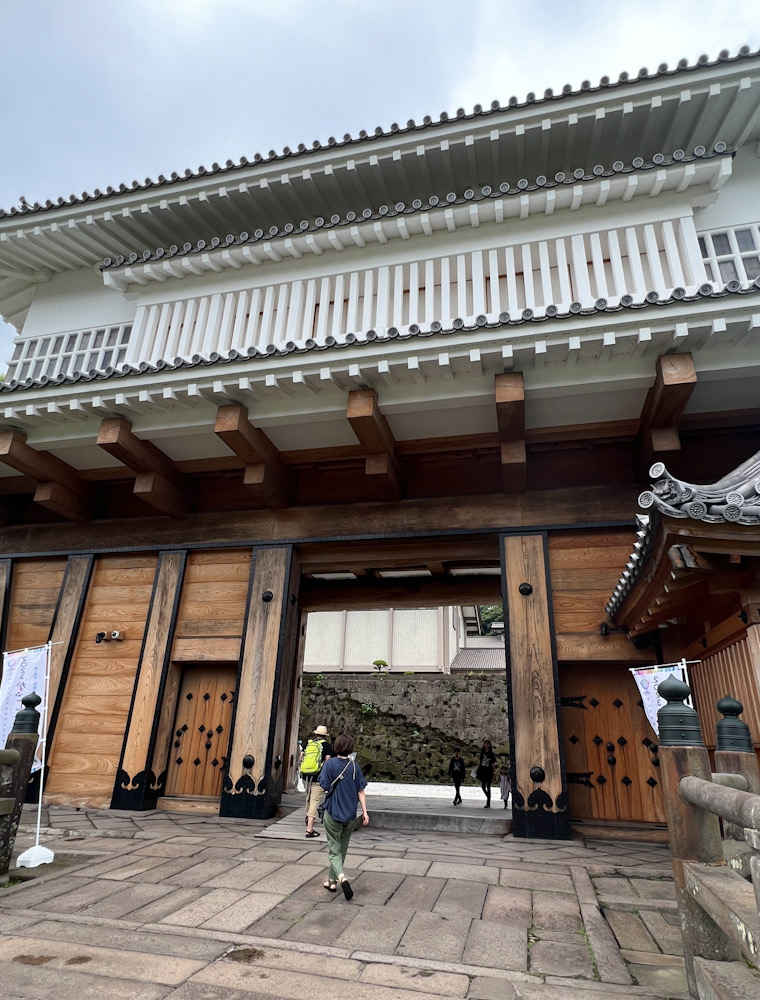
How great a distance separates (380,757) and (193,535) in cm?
1362

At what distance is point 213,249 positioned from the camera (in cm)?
916

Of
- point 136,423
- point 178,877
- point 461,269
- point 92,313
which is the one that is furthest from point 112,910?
point 92,313

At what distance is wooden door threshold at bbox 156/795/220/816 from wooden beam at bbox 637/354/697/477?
764cm

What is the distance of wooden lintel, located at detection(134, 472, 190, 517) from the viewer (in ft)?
28.5

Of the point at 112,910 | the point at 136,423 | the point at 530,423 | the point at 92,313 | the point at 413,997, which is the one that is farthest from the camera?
the point at 92,313

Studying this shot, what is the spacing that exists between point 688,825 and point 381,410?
18.4 feet

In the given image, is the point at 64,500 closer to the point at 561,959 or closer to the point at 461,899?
the point at 461,899

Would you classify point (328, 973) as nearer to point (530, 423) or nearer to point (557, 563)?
point (557, 563)

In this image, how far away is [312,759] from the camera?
7.96 meters

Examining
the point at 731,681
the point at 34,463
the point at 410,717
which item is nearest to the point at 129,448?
the point at 34,463

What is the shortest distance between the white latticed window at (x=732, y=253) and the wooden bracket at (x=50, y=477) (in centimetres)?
1024

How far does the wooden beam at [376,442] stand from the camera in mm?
7180

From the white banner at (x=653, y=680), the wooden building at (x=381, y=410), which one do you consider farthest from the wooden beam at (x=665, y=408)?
the white banner at (x=653, y=680)

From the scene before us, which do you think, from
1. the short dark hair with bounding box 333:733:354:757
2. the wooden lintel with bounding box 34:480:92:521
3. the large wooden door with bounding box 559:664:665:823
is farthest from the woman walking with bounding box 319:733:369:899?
the wooden lintel with bounding box 34:480:92:521
